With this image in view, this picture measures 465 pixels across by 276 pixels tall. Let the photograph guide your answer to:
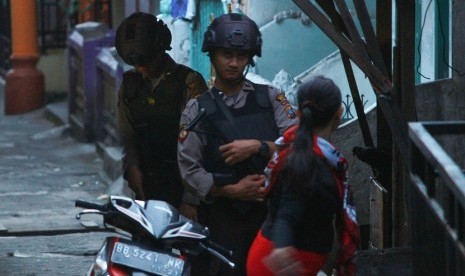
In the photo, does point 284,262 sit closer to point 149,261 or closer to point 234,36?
point 149,261

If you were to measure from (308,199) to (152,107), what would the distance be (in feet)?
7.12

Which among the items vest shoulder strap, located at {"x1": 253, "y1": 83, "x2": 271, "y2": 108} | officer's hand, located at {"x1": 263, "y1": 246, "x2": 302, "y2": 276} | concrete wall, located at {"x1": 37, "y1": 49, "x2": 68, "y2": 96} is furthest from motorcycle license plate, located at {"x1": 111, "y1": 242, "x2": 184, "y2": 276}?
concrete wall, located at {"x1": 37, "y1": 49, "x2": 68, "y2": 96}

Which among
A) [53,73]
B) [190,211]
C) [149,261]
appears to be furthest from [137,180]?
[53,73]

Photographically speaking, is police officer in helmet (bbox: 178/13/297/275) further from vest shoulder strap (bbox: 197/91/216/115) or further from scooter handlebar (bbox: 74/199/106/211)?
scooter handlebar (bbox: 74/199/106/211)

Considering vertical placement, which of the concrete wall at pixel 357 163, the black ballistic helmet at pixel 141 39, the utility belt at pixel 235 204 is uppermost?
the black ballistic helmet at pixel 141 39

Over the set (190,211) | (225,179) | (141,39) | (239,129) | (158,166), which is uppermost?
(141,39)

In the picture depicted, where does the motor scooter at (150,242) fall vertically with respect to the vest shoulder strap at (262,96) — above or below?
below

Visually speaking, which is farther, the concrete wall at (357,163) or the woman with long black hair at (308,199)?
the concrete wall at (357,163)

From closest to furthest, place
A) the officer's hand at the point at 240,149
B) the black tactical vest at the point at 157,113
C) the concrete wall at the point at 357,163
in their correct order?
the officer's hand at the point at 240,149 < the black tactical vest at the point at 157,113 < the concrete wall at the point at 357,163

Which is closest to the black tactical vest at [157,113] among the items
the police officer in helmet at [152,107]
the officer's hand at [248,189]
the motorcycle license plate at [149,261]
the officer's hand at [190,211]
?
the police officer in helmet at [152,107]

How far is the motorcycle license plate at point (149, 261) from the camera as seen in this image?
5.16 metres

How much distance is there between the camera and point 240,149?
573cm

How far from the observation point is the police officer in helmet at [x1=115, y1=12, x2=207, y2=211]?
6.75m

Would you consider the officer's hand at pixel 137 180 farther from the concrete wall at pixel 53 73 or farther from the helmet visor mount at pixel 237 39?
the concrete wall at pixel 53 73
